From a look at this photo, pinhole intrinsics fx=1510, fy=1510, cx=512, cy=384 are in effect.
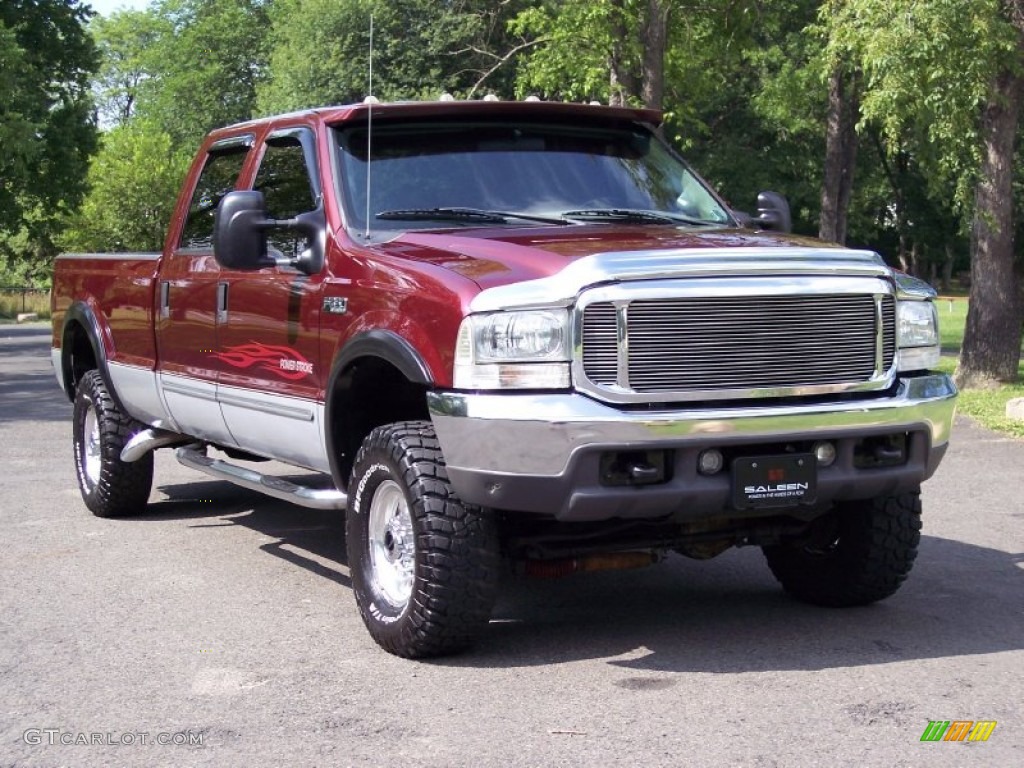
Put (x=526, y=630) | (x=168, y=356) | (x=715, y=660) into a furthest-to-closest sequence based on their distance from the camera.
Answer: (x=168, y=356) → (x=526, y=630) → (x=715, y=660)

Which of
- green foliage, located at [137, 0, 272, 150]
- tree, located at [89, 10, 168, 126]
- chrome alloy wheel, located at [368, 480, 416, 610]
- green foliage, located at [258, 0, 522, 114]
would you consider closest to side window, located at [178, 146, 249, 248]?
chrome alloy wheel, located at [368, 480, 416, 610]

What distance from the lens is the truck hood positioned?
5340mm

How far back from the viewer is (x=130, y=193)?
67.6m

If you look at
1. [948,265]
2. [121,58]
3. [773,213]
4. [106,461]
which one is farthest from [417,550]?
[121,58]

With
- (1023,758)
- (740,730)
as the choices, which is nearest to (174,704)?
(740,730)

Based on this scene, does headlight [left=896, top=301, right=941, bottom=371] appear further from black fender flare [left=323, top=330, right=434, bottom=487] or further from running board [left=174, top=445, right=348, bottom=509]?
running board [left=174, top=445, right=348, bottom=509]

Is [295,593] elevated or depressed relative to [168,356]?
depressed

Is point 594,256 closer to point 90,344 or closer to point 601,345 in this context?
point 601,345

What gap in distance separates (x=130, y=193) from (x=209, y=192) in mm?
61672

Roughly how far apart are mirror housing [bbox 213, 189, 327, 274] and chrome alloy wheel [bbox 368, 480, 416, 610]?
1.13 meters

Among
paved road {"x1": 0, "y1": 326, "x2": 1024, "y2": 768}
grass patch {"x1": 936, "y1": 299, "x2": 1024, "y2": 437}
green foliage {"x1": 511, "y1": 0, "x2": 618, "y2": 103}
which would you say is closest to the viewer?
paved road {"x1": 0, "y1": 326, "x2": 1024, "y2": 768}

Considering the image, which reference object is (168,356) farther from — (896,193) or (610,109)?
(896,193)

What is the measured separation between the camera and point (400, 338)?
575cm

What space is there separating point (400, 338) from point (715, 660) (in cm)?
171
